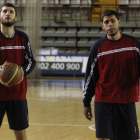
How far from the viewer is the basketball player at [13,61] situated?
322 cm

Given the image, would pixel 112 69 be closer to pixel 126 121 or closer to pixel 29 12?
pixel 126 121

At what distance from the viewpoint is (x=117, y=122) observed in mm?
2943

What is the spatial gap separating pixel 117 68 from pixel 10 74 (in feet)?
3.41

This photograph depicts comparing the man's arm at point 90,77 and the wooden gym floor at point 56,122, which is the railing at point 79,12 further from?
the man's arm at point 90,77

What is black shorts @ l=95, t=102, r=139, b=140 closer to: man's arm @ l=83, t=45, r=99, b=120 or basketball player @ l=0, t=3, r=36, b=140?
man's arm @ l=83, t=45, r=99, b=120

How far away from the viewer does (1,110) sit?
325 centimetres

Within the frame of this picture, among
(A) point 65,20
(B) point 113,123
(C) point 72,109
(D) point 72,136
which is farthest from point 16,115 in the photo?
(A) point 65,20

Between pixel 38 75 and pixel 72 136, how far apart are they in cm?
1206

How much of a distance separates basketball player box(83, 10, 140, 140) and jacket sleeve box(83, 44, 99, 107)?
4 cm

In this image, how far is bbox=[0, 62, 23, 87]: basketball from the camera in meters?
3.14

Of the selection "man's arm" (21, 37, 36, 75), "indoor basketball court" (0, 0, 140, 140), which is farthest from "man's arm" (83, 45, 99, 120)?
"indoor basketball court" (0, 0, 140, 140)

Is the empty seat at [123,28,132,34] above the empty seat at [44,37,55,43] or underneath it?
above

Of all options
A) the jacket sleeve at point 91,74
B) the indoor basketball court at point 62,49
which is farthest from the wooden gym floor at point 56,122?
the jacket sleeve at point 91,74

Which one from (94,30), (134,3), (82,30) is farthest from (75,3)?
(134,3)
